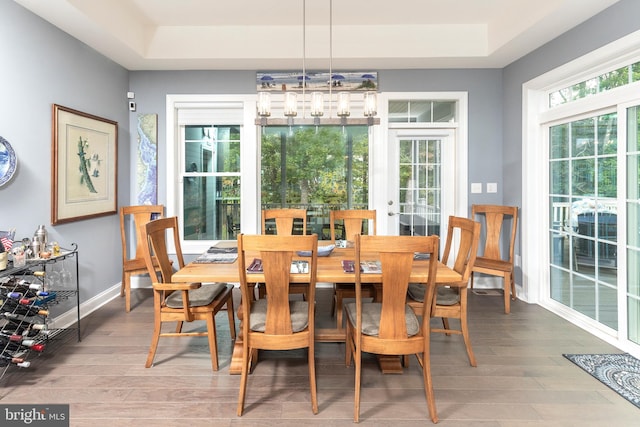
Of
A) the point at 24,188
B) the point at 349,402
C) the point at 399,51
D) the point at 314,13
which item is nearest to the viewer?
the point at 349,402

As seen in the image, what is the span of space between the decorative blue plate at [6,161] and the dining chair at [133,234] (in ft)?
4.06

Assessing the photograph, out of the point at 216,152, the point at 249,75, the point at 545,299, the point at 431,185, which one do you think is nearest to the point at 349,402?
the point at 545,299

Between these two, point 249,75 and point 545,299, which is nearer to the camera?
point 545,299

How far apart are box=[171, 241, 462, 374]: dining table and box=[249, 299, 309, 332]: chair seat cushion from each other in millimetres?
224

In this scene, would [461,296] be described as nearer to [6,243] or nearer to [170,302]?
[170,302]

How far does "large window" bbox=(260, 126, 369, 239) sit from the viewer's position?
14.3 ft

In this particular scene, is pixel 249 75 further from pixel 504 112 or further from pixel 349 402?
pixel 349 402

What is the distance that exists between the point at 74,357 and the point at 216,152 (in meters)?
2.61

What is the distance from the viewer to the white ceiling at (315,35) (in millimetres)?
3326

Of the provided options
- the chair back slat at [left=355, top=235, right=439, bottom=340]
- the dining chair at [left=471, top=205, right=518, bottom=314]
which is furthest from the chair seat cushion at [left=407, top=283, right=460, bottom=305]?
the dining chair at [left=471, top=205, right=518, bottom=314]

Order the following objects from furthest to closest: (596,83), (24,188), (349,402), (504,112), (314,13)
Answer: (504,112), (314,13), (596,83), (24,188), (349,402)

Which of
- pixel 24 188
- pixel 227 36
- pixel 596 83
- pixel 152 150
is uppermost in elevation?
pixel 227 36

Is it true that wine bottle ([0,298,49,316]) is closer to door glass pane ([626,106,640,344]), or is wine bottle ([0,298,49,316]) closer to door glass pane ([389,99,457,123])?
door glass pane ([389,99,457,123])

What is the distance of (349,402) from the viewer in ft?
6.59
